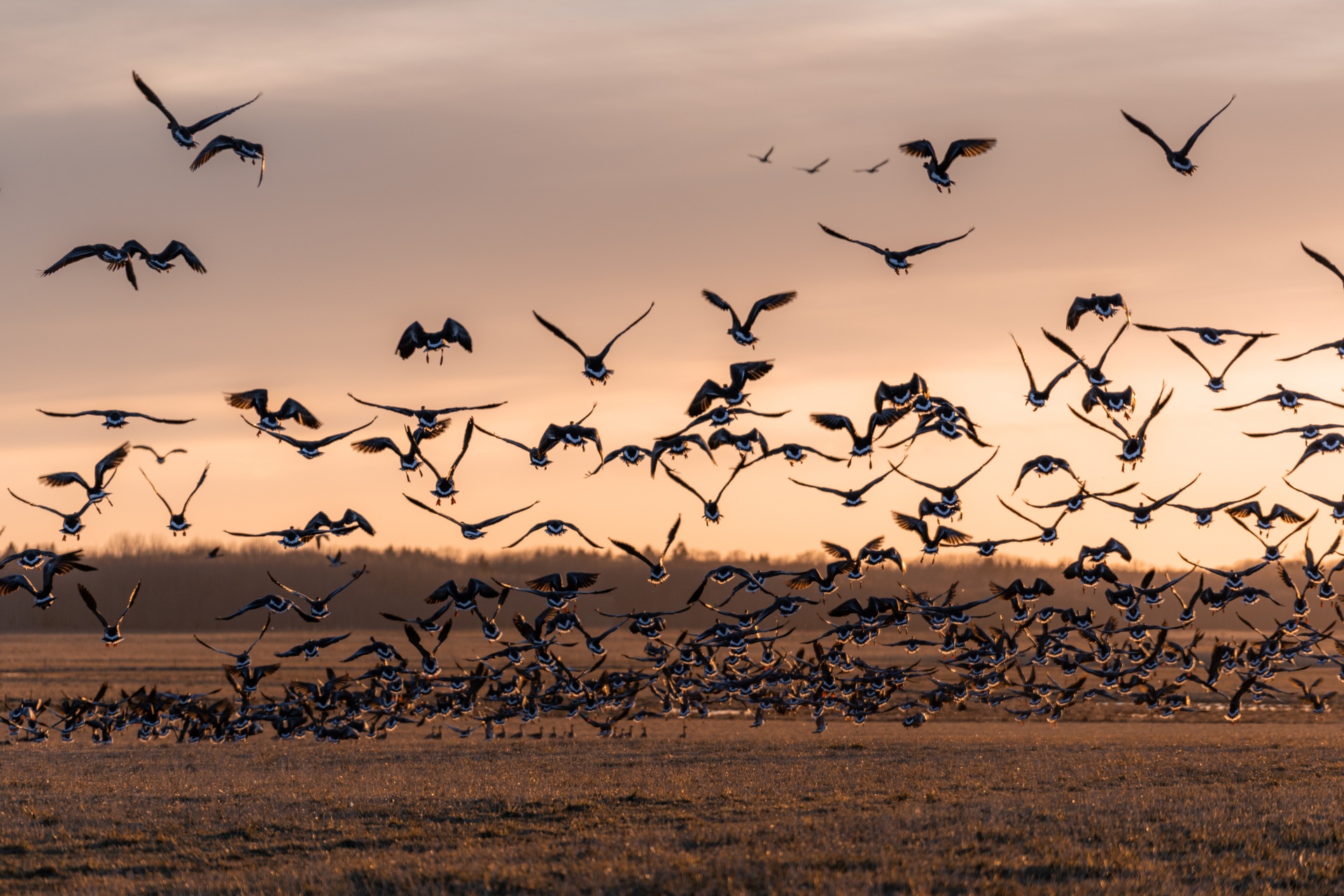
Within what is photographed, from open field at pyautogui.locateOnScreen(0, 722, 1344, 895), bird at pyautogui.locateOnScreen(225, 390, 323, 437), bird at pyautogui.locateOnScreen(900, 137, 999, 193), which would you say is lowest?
open field at pyautogui.locateOnScreen(0, 722, 1344, 895)

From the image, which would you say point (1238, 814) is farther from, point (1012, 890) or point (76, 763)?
point (76, 763)

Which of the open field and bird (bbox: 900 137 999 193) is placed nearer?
the open field

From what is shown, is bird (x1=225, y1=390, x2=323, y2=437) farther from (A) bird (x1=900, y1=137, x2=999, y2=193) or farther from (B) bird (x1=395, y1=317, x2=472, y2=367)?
(A) bird (x1=900, y1=137, x2=999, y2=193)

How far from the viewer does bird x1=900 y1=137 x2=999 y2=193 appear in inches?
1007

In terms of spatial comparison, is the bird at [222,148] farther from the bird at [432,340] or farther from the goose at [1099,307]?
the goose at [1099,307]

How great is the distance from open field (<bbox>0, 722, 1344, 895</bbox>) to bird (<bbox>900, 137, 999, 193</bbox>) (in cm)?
1124

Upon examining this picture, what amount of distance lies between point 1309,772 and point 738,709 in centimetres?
3564

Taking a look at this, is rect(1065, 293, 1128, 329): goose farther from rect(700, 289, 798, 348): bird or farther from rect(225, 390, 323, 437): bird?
rect(225, 390, 323, 437): bird

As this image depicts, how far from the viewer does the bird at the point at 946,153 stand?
25.6m

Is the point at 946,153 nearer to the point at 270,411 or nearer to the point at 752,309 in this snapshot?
the point at 752,309

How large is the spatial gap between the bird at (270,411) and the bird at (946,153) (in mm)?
12676

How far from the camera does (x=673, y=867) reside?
1928cm

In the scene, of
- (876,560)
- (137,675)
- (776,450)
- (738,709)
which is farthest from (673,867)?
(137,675)

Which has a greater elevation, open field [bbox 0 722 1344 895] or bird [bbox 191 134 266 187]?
bird [bbox 191 134 266 187]
